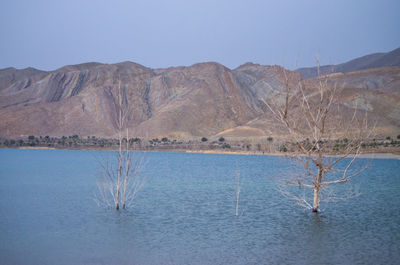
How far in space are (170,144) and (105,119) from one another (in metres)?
28.3

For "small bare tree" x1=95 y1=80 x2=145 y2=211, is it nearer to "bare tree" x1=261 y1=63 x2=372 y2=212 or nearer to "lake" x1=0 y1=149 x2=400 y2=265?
"lake" x1=0 y1=149 x2=400 y2=265

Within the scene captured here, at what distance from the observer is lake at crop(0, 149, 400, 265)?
40.0ft

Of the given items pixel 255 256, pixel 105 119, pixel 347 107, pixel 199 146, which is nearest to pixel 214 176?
pixel 255 256

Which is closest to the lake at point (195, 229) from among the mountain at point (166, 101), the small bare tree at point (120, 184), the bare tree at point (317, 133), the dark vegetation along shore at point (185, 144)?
the small bare tree at point (120, 184)

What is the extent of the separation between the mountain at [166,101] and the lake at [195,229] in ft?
179

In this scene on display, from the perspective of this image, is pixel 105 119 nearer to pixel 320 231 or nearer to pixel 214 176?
pixel 214 176

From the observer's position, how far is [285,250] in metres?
12.8

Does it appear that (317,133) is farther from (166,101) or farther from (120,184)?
(166,101)

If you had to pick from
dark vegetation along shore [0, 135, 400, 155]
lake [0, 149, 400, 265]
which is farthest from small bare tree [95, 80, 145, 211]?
dark vegetation along shore [0, 135, 400, 155]

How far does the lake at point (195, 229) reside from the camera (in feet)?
40.0

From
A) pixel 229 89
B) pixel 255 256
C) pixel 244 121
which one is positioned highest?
pixel 229 89

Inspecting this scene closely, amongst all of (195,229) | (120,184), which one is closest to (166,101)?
(120,184)

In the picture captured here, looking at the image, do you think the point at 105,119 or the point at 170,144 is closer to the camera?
the point at 170,144

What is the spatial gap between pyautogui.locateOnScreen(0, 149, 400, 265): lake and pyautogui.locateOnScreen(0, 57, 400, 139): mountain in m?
54.7
